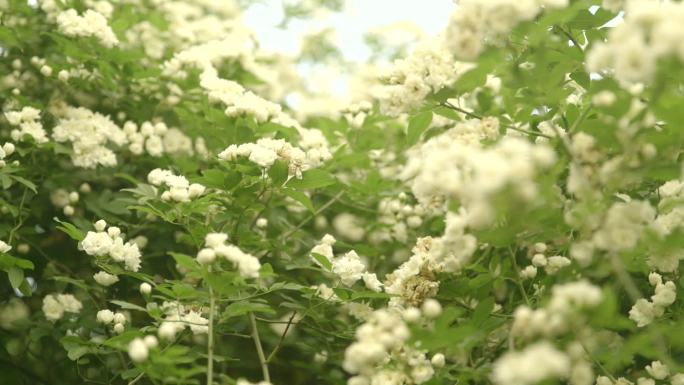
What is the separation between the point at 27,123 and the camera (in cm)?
315

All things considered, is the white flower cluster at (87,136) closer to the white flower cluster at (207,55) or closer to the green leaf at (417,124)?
the white flower cluster at (207,55)

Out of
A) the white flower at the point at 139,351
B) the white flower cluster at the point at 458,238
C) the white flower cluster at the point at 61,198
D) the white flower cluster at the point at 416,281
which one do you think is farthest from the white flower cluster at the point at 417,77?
the white flower cluster at the point at 61,198

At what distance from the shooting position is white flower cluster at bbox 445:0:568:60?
1799mm

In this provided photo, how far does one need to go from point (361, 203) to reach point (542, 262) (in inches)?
51.7

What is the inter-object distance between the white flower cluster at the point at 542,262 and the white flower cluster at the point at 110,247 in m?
1.40

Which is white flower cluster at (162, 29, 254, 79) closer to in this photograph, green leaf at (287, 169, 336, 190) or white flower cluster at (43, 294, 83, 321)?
green leaf at (287, 169, 336, 190)

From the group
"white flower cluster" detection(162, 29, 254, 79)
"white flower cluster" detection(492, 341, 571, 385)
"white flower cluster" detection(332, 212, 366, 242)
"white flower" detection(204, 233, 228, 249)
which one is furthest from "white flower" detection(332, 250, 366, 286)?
"white flower cluster" detection(162, 29, 254, 79)

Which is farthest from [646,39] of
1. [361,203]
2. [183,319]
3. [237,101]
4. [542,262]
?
[361,203]

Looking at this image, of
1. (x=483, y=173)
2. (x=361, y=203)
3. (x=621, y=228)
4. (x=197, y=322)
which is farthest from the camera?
(x=361, y=203)

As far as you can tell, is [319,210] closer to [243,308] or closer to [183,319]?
[183,319]

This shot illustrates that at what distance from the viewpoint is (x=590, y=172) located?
5.89 ft

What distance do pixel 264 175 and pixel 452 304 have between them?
830 mm

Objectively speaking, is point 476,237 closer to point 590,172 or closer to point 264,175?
point 590,172

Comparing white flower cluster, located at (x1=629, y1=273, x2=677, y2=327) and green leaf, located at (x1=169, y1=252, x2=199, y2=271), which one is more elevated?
green leaf, located at (x1=169, y1=252, x2=199, y2=271)
